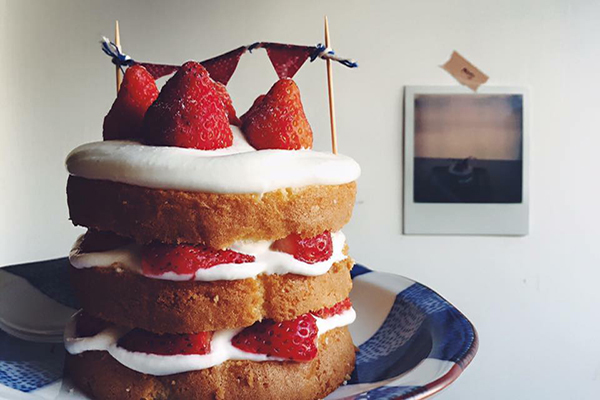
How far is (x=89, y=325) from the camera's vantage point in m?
1.13

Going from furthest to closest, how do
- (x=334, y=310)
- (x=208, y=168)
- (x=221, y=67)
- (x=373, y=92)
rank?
(x=373, y=92)
(x=221, y=67)
(x=334, y=310)
(x=208, y=168)

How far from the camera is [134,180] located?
3.15 feet

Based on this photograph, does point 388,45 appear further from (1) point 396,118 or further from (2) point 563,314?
(2) point 563,314

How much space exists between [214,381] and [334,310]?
10.9 inches

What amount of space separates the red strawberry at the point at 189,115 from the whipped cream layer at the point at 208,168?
0.02 meters

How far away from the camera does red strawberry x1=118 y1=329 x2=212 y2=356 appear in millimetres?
996

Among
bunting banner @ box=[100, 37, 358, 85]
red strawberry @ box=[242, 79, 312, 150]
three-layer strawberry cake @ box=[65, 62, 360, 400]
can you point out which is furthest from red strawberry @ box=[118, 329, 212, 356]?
bunting banner @ box=[100, 37, 358, 85]

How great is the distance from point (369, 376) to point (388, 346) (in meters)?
0.16

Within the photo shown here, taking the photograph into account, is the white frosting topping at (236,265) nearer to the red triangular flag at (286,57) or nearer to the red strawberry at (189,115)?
the red strawberry at (189,115)

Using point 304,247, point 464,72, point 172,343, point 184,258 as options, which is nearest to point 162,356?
point 172,343

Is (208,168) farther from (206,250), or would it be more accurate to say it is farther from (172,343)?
(172,343)

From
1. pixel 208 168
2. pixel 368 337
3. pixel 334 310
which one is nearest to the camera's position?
pixel 208 168

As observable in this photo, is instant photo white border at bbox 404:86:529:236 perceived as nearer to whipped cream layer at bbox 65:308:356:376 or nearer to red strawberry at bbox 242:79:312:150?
red strawberry at bbox 242:79:312:150

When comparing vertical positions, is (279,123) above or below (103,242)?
above
